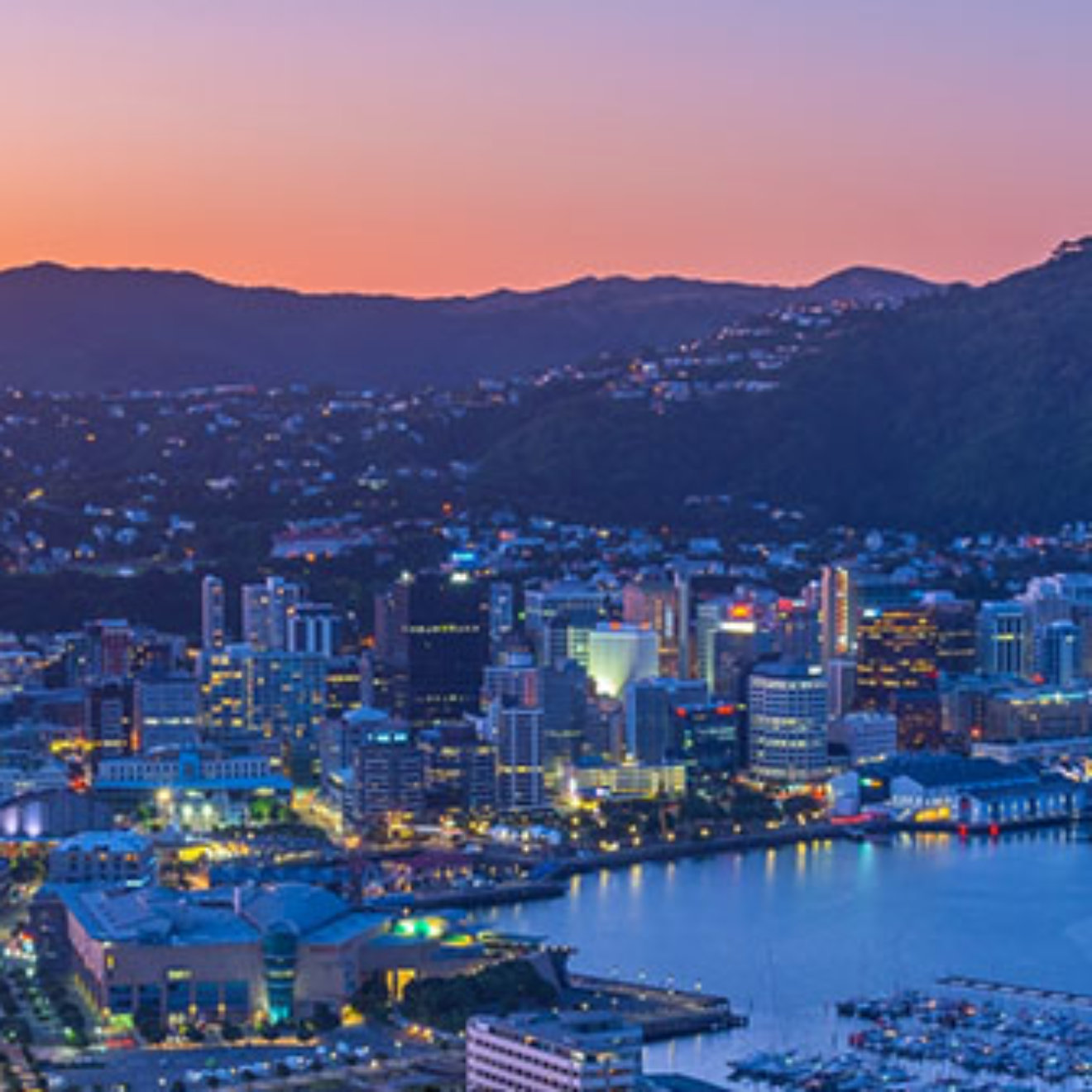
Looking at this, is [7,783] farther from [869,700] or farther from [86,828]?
[869,700]

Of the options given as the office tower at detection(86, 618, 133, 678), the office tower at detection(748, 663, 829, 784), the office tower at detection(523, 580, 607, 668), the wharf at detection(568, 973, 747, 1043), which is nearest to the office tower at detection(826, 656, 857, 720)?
the office tower at detection(523, 580, 607, 668)

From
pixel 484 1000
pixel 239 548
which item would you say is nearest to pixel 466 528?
pixel 239 548

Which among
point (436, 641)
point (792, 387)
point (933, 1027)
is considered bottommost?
point (933, 1027)

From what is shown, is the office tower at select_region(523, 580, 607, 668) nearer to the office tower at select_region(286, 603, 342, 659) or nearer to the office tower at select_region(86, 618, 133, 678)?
the office tower at select_region(286, 603, 342, 659)

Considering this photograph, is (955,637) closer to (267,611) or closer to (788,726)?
(788,726)

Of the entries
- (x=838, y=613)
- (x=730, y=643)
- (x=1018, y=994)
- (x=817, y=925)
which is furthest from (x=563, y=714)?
(x=1018, y=994)

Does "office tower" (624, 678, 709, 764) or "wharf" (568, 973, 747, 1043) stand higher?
"office tower" (624, 678, 709, 764)

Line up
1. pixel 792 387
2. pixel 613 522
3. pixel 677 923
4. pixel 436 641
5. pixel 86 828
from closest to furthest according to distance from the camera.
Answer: pixel 677 923
pixel 86 828
pixel 436 641
pixel 613 522
pixel 792 387
